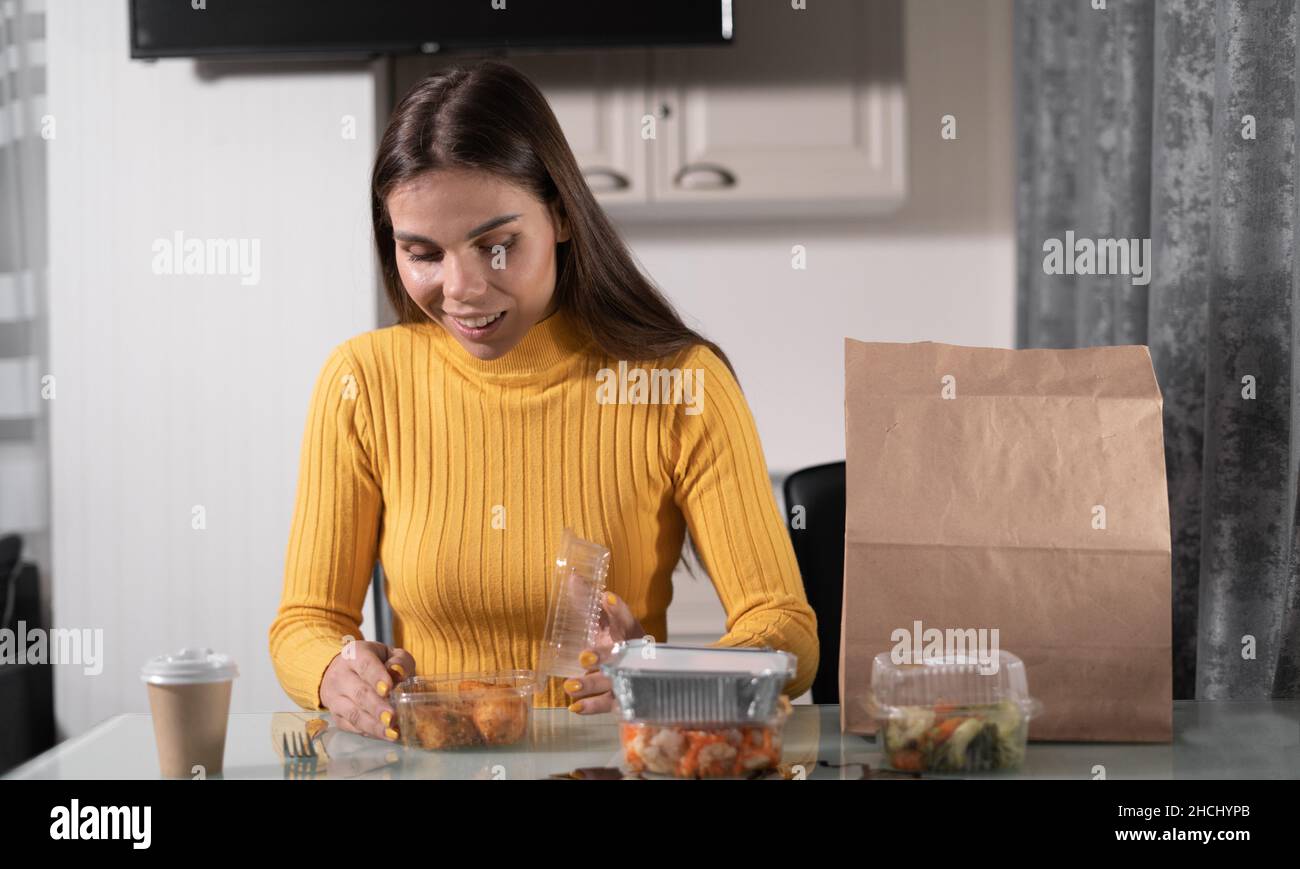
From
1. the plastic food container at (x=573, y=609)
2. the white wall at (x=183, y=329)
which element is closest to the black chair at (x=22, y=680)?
the white wall at (x=183, y=329)

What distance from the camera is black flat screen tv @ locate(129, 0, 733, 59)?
2.35 metres

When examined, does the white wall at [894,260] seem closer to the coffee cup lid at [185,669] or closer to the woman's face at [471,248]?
the woman's face at [471,248]

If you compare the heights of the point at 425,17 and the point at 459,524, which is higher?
the point at 425,17

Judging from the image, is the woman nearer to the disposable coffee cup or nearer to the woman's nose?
the woman's nose

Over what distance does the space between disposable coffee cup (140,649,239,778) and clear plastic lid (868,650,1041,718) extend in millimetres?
450

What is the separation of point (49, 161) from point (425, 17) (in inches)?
31.8

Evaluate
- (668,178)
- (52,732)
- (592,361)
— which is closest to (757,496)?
(592,361)

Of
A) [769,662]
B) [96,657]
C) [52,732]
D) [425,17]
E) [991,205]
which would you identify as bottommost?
[52,732]

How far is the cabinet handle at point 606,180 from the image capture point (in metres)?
2.54

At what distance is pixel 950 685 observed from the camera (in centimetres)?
84

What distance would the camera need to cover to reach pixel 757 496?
51.9 inches

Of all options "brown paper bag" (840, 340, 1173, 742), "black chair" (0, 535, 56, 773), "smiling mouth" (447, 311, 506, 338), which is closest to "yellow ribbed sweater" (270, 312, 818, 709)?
"smiling mouth" (447, 311, 506, 338)
